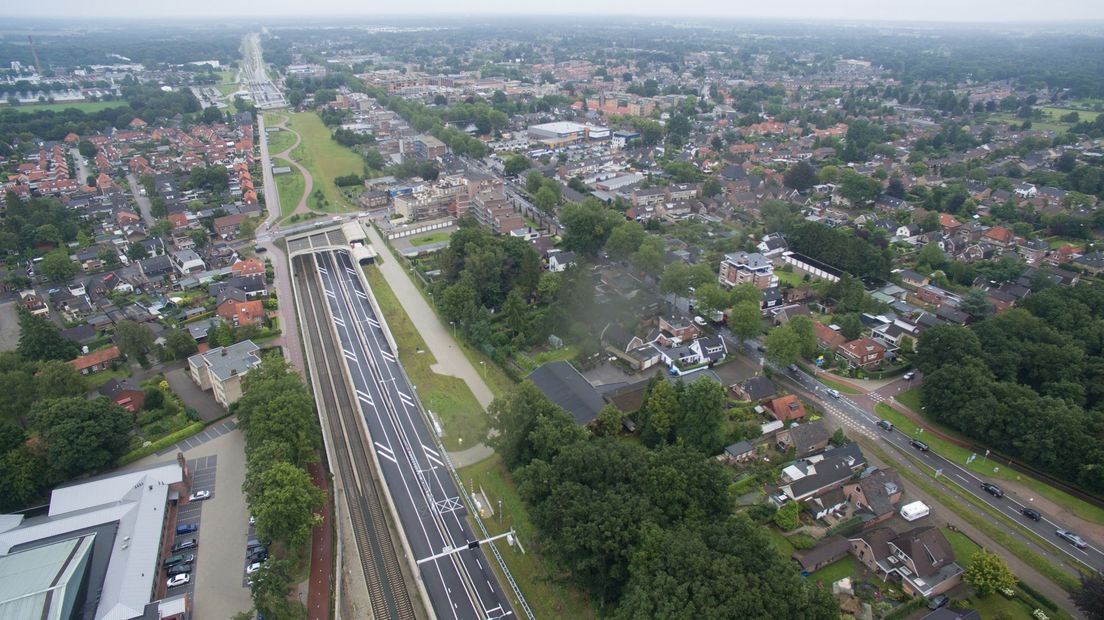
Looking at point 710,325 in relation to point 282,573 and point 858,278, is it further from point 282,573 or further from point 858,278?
point 282,573

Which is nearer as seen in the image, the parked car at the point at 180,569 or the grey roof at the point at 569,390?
the parked car at the point at 180,569

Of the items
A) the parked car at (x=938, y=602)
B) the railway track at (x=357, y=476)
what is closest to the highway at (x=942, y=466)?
the parked car at (x=938, y=602)

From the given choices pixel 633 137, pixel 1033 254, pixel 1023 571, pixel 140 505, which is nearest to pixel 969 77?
pixel 633 137

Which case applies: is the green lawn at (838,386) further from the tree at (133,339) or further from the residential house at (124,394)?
the tree at (133,339)

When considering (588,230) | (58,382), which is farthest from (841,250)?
(58,382)

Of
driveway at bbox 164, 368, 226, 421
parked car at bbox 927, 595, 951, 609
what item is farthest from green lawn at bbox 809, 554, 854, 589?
driveway at bbox 164, 368, 226, 421

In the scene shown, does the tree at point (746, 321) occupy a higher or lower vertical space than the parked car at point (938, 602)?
higher

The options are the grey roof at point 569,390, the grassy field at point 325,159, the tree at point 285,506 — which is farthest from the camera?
the grassy field at point 325,159
